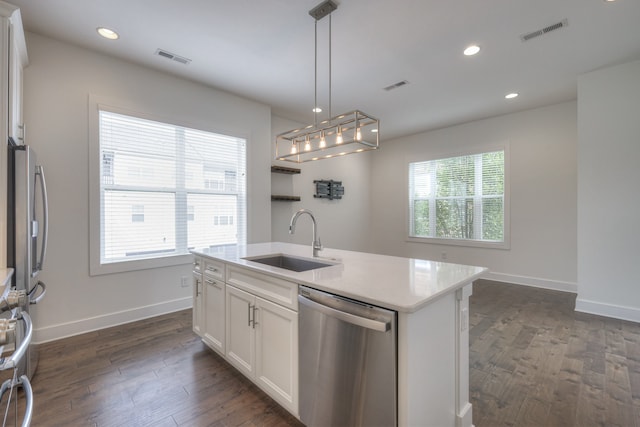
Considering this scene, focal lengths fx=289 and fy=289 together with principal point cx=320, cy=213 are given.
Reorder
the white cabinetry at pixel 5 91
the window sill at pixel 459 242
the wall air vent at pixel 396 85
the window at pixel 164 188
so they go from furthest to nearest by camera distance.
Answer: the window sill at pixel 459 242 < the wall air vent at pixel 396 85 < the window at pixel 164 188 < the white cabinetry at pixel 5 91

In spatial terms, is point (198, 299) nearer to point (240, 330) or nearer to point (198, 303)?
point (198, 303)

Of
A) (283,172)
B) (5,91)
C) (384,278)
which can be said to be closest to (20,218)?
(5,91)

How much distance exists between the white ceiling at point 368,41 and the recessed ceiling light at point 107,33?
52mm

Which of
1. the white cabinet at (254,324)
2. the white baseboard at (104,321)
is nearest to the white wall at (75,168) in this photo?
the white baseboard at (104,321)

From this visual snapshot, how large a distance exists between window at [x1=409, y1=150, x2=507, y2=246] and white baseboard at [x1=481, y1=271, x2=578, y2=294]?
0.57 metres

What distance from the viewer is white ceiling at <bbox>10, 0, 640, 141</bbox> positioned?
235 centimetres

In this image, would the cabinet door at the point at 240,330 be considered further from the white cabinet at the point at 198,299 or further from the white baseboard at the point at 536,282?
the white baseboard at the point at 536,282

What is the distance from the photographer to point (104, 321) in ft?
10.1

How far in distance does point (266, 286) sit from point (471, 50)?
121 inches

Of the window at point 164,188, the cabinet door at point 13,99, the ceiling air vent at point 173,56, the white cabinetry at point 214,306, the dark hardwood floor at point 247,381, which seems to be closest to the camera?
the dark hardwood floor at point 247,381

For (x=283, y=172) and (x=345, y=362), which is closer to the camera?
(x=345, y=362)

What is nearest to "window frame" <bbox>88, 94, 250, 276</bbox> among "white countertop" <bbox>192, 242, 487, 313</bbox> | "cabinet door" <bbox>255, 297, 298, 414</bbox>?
"white countertop" <bbox>192, 242, 487, 313</bbox>

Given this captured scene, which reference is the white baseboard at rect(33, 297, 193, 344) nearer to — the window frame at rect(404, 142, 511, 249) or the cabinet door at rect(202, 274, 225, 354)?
the cabinet door at rect(202, 274, 225, 354)

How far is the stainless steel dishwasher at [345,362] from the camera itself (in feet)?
4.15
